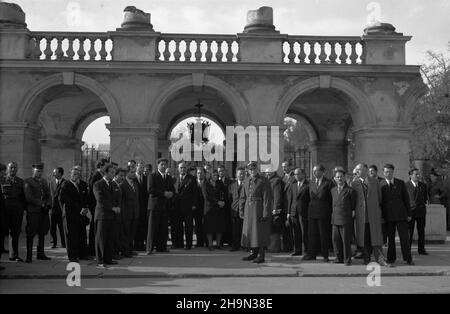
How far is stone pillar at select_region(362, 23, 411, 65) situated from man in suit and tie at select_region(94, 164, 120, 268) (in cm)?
869

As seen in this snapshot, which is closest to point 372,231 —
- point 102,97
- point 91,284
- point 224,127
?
point 91,284

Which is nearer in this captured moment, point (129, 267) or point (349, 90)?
point (129, 267)

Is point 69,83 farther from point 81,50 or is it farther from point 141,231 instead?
point 141,231

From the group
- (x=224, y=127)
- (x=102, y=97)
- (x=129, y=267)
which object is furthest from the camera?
(x=224, y=127)

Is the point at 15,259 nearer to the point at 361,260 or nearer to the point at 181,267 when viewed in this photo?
the point at 181,267

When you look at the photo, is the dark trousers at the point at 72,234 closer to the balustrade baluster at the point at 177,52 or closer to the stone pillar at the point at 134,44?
the stone pillar at the point at 134,44

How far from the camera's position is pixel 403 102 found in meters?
15.8

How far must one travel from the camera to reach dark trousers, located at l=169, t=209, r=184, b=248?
12.8m

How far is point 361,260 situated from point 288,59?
A: 21.9 feet

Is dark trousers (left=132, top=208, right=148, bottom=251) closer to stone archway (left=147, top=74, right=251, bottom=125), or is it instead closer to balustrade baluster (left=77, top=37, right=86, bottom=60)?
stone archway (left=147, top=74, right=251, bottom=125)

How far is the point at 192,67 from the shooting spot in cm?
1544

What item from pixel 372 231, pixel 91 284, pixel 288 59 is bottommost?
pixel 91 284

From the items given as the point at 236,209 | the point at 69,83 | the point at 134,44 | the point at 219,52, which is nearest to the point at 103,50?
the point at 134,44

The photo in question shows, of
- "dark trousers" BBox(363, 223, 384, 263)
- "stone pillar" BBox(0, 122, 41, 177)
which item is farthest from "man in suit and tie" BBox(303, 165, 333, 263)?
"stone pillar" BBox(0, 122, 41, 177)
